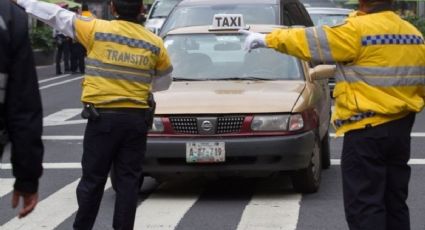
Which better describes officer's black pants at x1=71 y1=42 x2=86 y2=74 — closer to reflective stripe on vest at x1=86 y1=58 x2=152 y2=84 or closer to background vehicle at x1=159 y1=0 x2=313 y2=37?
background vehicle at x1=159 y1=0 x2=313 y2=37

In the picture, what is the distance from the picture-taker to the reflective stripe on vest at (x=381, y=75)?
6.08m

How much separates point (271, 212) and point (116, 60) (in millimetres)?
2416

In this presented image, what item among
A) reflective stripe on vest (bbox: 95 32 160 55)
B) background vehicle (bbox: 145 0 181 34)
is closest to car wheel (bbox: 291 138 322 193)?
reflective stripe on vest (bbox: 95 32 160 55)

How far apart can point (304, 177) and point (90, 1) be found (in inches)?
1375

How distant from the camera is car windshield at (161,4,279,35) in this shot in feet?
46.6

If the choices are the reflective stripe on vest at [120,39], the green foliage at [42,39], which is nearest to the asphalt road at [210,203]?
the reflective stripe on vest at [120,39]

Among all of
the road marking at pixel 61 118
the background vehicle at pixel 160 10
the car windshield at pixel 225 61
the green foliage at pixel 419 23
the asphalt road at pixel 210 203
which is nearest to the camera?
the asphalt road at pixel 210 203

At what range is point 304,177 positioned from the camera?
31.8ft

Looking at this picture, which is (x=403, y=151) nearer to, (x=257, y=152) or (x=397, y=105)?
(x=397, y=105)

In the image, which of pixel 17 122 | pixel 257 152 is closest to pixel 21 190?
pixel 17 122

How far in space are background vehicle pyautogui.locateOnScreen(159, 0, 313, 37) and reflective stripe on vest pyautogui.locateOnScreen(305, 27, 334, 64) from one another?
7598mm

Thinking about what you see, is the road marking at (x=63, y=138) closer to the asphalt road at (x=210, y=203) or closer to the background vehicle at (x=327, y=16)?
the asphalt road at (x=210, y=203)

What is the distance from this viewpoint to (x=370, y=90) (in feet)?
20.0

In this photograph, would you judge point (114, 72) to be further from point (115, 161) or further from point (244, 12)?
point (244, 12)
